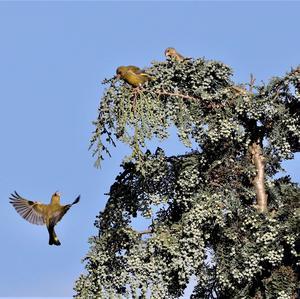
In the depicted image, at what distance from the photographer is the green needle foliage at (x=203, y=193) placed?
36.0ft

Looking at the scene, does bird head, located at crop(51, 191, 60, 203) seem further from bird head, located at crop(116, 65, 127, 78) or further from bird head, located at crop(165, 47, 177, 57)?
bird head, located at crop(165, 47, 177, 57)

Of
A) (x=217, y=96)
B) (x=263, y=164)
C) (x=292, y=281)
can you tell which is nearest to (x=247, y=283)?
(x=292, y=281)

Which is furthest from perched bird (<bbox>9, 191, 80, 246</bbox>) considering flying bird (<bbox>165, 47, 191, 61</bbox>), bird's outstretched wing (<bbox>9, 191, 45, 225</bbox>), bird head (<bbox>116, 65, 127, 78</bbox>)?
flying bird (<bbox>165, 47, 191, 61</bbox>)

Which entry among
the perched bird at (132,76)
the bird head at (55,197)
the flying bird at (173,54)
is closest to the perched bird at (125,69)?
the perched bird at (132,76)

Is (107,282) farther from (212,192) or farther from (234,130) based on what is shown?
(234,130)

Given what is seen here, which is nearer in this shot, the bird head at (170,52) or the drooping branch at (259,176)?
the drooping branch at (259,176)

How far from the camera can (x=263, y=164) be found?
11.6m

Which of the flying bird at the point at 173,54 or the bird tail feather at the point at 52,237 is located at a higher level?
the flying bird at the point at 173,54

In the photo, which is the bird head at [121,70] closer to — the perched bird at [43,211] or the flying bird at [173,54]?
the flying bird at [173,54]

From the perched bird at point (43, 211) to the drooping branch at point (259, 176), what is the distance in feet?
7.95

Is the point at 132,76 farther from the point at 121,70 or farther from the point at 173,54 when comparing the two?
the point at 173,54

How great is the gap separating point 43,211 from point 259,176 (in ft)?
9.33

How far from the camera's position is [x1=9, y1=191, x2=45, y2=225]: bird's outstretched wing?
11547 millimetres

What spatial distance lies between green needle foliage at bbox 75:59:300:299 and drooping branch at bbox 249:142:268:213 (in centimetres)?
1
